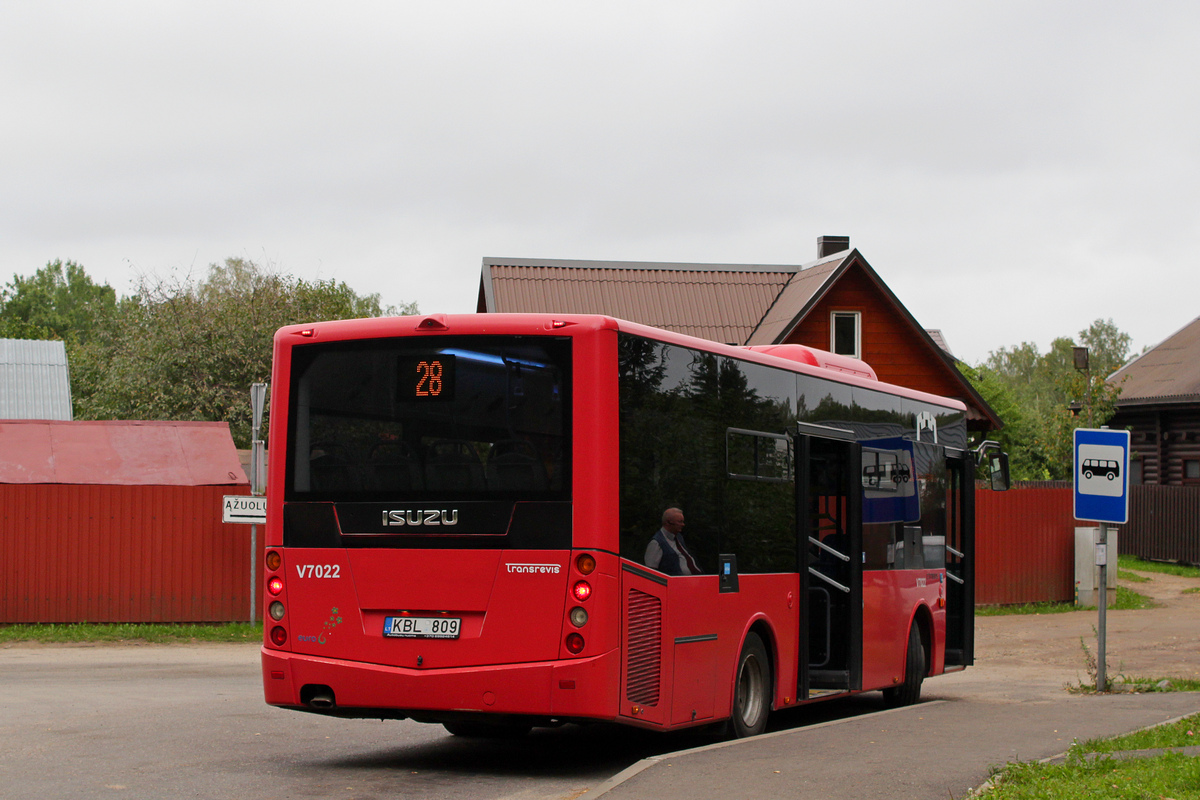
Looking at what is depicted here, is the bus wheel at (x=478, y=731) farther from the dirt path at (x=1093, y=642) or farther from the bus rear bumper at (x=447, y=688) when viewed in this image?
the dirt path at (x=1093, y=642)

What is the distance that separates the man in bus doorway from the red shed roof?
13.3 metres

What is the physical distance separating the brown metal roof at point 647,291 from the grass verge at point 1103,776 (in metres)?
27.5

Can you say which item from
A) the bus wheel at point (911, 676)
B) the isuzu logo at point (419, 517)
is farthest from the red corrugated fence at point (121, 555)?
the isuzu logo at point (419, 517)

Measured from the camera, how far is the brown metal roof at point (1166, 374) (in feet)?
138

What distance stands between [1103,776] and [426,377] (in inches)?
186

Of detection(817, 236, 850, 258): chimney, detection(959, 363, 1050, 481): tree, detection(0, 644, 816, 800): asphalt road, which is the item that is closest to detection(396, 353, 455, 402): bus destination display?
detection(0, 644, 816, 800): asphalt road

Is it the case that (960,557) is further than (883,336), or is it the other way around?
(883,336)

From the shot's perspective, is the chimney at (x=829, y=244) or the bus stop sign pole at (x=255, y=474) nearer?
the bus stop sign pole at (x=255, y=474)

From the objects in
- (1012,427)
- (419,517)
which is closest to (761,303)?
(419,517)

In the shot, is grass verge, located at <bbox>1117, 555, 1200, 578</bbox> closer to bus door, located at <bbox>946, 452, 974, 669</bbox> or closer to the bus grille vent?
bus door, located at <bbox>946, 452, 974, 669</bbox>

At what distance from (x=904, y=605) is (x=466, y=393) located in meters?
6.32

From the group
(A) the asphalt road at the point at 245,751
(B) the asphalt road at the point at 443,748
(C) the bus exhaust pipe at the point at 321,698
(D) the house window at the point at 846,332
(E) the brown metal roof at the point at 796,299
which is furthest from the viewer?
(D) the house window at the point at 846,332

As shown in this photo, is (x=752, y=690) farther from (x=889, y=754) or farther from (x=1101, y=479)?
(x=1101, y=479)

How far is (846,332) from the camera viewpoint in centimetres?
3600
